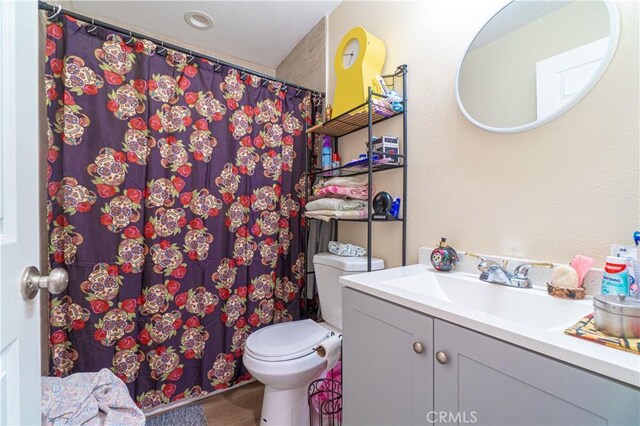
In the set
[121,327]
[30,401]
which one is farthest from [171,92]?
[30,401]

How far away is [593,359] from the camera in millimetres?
438

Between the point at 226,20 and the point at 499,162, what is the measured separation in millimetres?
1919

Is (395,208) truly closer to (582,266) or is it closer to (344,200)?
(344,200)

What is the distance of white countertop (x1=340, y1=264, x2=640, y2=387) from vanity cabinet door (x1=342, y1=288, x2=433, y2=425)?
3cm

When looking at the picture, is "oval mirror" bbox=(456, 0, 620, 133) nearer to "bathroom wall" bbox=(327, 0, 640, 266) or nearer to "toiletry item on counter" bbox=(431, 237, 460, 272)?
"bathroom wall" bbox=(327, 0, 640, 266)

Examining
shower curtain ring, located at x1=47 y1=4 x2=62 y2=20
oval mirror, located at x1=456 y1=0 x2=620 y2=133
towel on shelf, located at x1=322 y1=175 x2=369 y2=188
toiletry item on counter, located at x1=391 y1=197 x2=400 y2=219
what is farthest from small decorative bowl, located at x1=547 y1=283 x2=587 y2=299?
shower curtain ring, located at x1=47 y1=4 x2=62 y2=20

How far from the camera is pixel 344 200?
147cm

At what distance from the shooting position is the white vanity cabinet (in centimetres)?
45

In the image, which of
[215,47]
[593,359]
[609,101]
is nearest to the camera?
[593,359]

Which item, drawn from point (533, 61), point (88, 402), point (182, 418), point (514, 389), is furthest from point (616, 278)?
point (182, 418)

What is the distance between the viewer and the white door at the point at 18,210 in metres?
0.44

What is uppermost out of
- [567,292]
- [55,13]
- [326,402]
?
[55,13]

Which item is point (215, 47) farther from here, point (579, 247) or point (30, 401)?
point (579, 247)

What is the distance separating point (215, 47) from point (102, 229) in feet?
5.48
